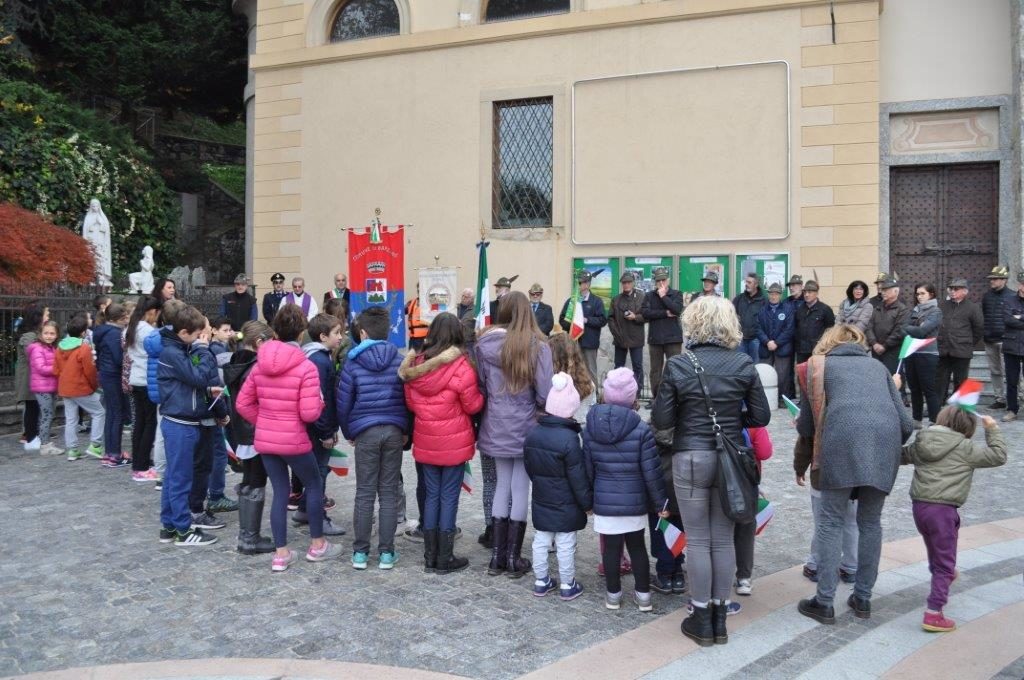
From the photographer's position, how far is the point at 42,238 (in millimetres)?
13898

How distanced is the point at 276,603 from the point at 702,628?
2415 millimetres

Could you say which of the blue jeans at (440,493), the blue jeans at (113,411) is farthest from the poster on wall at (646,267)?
the blue jeans at (440,493)

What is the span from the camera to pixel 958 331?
34.8 feet

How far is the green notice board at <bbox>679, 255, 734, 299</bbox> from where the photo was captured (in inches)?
553

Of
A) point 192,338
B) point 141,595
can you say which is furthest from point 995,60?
point 141,595

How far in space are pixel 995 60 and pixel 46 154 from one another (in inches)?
730

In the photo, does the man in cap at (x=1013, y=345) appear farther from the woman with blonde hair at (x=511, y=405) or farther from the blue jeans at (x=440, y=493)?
the blue jeans at (x=440, y=493)

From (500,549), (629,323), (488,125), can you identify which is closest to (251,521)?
(500,549)

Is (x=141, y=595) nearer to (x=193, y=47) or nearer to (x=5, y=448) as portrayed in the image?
(x=5, y=448)

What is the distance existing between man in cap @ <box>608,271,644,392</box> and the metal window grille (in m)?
3.11

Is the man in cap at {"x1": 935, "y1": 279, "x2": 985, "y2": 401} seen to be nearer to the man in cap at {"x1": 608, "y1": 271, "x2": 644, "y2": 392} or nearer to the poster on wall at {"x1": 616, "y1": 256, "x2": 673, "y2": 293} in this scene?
the man in cap at {"x1": 608, "y1": 271, "x2": 644, "y2": 392}

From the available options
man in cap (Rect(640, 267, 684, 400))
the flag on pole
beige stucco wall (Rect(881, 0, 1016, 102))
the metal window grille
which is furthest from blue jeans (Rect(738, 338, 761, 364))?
beige stucco wall (Rect(881, 0, 1016, 102))

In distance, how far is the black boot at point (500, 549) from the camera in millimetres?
5516

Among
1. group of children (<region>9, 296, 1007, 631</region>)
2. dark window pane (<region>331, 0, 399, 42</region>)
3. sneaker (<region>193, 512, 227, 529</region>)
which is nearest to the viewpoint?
group of children (<region>9, 296, 1007, 631</region>)
